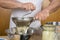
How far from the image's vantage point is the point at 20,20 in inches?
25.1

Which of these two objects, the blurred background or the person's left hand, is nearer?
the person's left hand

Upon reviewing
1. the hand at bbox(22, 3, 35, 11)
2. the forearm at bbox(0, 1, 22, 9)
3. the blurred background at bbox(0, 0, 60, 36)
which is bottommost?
the blurred background at bbox(0, 0, 60, 36)

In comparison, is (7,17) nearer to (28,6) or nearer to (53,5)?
(28,6)

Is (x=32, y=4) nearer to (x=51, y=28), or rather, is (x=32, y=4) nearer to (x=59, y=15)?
(x=59, y=15)

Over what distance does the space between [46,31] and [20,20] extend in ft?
0.41

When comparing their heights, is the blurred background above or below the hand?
below

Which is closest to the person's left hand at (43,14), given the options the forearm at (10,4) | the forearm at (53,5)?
the forearm at (53,5)

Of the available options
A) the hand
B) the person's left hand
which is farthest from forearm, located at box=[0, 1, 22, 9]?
the person's left hand

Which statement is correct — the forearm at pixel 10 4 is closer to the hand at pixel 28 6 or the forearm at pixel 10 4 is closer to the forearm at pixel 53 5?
the hand at pixel 28 6

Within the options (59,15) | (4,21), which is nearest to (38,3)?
(59,15)

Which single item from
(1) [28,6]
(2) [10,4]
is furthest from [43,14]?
(2) [10,4]

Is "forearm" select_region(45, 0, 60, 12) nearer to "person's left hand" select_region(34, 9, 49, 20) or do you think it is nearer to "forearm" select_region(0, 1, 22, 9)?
"person's left hand" select_region(34, 9, 49, 20)

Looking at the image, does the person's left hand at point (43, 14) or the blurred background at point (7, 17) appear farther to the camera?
the blurred background at point (7, 17)

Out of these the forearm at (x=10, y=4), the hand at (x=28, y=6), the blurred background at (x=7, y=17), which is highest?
the forearm at (x=10, y=4)
